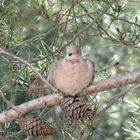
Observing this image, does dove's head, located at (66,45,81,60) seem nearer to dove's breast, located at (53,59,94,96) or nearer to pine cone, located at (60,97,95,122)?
dove's breast, located at (53,59,94,96)

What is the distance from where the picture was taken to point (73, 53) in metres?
1.71

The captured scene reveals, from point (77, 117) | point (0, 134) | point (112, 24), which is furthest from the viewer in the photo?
point (112, 24)

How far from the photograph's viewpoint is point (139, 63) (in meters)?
2.03

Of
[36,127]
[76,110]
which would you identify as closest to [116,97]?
[76,110]

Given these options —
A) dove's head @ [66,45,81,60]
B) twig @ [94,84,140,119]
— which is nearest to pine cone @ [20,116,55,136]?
twig @ [94,84,140,119]

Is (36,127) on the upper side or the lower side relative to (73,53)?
lower

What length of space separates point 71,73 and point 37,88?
149 millimetres

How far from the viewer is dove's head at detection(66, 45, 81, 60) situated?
1.70m

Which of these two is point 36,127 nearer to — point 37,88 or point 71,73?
point 37,88

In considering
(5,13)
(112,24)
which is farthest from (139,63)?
(5,13)

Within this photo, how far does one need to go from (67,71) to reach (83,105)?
0.59 feet

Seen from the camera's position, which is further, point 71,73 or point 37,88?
point 71,73

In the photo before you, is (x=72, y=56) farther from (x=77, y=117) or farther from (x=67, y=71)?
(x=77, y=117)

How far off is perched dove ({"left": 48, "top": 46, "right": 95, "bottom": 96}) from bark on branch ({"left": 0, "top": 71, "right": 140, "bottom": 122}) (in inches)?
1.2
